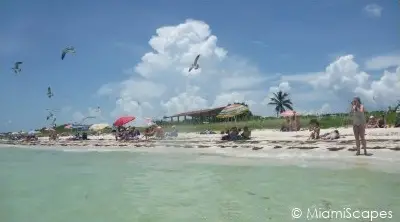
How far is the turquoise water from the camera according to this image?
8.83m

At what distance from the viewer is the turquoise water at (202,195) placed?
8.83 meters

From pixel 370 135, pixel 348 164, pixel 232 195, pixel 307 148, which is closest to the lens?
pixel 232 195

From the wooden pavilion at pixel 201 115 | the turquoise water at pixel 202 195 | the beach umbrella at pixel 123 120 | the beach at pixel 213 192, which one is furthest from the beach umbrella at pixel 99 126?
the turquoise water at pixel 202 195

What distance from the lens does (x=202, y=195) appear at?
11.1 metres

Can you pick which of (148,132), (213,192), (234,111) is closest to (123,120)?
(148,132)

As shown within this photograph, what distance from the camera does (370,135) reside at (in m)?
27.7

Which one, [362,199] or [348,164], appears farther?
[348,164]

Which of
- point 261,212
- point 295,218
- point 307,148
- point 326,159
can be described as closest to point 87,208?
point 261,212

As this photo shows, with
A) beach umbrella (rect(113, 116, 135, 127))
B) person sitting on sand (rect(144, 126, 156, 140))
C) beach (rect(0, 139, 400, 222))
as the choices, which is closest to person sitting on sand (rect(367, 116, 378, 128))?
beach (rect(0, 139, 400, 222))

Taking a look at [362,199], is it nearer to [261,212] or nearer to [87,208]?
[261,212]

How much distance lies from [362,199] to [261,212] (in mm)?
2217

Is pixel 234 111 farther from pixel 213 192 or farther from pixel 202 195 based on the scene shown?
pixel 202 195

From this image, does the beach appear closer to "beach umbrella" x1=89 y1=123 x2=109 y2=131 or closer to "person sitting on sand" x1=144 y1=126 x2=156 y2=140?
"person sitting on sand" x1=144 y1=126 x2=156 y2=140

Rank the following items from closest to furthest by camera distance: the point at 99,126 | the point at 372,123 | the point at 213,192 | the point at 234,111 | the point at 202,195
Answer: the point at 202,195
the point at 213,192
the point at 372,123
the point at 234,111
the point at 99,126
